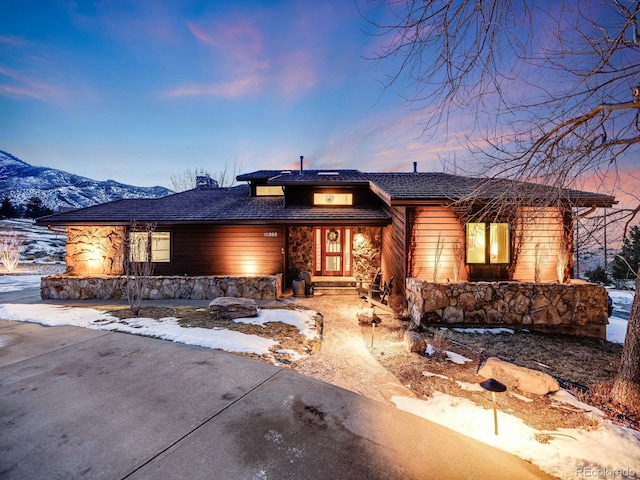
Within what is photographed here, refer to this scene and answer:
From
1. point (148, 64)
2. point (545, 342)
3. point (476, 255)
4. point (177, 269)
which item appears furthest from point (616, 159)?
point (148, 64)

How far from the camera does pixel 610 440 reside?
7.95 ft

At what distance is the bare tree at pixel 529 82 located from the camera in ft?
7.50

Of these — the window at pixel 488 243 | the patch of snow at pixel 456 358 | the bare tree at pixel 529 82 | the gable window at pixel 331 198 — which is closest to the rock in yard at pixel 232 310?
the patch of snow at pixel 456 358

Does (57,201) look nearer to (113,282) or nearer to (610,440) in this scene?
(113,282)

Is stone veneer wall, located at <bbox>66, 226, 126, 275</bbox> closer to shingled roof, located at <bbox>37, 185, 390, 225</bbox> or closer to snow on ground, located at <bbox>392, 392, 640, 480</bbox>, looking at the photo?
shingled roof, located at <bbox>37, 185, 390, 225</bbox>

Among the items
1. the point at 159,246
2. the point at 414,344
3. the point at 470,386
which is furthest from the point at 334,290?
the point at 159,246

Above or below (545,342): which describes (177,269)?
above

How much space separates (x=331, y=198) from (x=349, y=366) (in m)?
7.82

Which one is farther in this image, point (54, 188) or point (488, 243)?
point (54, 188)

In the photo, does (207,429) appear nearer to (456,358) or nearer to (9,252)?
(456,358)

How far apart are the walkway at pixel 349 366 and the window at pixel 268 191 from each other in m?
7.56

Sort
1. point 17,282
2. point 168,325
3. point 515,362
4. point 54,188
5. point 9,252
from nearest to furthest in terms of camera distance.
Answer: point 515,362 → point 168,325 → point 17,282 → point 9,252 → point 54,188

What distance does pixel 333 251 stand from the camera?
11148 millimetres

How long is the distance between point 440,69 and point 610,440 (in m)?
3.95
